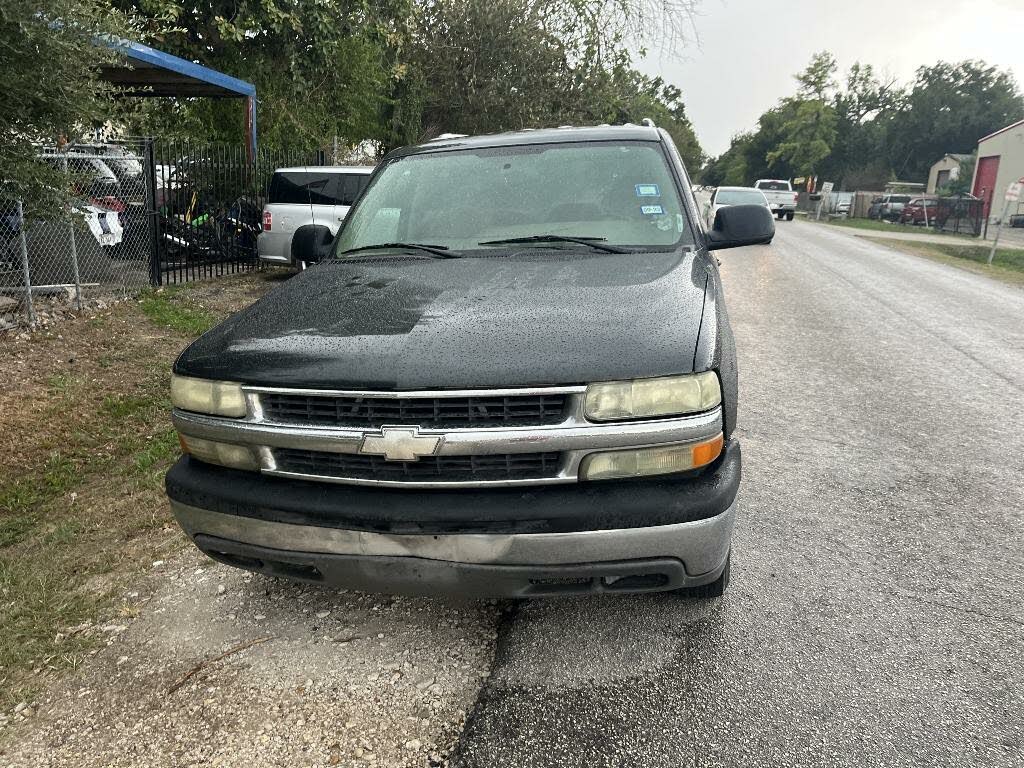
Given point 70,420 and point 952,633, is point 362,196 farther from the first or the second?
point 952,633

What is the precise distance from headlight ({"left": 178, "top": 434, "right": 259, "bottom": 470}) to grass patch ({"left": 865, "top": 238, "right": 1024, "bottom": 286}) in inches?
647

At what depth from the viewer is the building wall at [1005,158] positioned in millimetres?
43125

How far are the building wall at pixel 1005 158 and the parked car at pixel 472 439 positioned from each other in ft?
155

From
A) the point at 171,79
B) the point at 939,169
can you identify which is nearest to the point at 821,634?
the point at 171,79

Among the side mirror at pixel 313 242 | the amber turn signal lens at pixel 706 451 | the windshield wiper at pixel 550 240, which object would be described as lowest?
the amber turn signal lens at pixel 706 451

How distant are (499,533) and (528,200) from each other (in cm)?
195

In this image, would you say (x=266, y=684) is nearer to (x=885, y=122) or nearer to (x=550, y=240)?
(x=550, y=240)

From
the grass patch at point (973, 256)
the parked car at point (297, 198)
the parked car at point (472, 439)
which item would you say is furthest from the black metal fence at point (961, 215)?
the parked car at point (472, 439)

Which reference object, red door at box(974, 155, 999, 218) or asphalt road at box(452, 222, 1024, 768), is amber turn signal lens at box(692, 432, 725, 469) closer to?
asphalt road at box(452, 222, 1024, 768)

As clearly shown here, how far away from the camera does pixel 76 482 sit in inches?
184

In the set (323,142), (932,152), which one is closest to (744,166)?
(932,152)

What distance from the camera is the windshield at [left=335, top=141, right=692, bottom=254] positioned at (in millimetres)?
3670

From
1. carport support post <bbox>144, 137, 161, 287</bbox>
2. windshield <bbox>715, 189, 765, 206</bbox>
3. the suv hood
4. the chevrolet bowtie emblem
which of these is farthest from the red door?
the chevrolet bowtie emblem

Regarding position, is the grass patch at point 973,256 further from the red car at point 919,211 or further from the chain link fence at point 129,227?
the chain link fence at point 129,227
